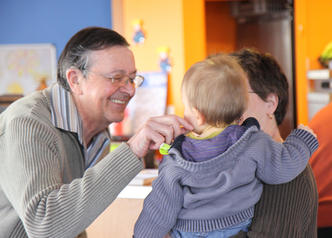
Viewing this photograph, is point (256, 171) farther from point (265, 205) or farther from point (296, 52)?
point (296, 52)

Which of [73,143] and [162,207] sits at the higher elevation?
[73,143]

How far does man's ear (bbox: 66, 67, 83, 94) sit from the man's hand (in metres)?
0.58

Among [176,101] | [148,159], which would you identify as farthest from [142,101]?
[148,159]

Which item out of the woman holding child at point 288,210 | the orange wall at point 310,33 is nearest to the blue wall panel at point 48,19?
the orange wall at point 310,33

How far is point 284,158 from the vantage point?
54.4 inches

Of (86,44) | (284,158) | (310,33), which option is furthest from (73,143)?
(310,33)

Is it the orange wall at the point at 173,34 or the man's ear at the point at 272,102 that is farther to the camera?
the orange wall at the point at 173,34

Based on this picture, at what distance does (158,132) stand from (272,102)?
511mm

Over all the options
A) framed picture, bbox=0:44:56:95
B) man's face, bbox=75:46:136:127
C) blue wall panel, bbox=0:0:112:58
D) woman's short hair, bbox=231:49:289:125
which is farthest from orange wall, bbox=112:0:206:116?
woman's short hair, bbox=231:49:289:125

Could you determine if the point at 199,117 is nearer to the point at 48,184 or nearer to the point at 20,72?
the point at 48,184

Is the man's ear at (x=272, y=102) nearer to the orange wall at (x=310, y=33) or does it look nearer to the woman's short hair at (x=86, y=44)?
the woman's short hair at (x=86, y=44)

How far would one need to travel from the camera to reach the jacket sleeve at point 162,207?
4.53 feet

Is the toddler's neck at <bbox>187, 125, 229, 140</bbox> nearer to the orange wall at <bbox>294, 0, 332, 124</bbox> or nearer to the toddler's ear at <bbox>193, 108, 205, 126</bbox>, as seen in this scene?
the toddler's ear at <bbox>193, 108, 205, 126</bbox>

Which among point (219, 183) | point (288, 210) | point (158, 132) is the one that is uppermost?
point (158, 132)
